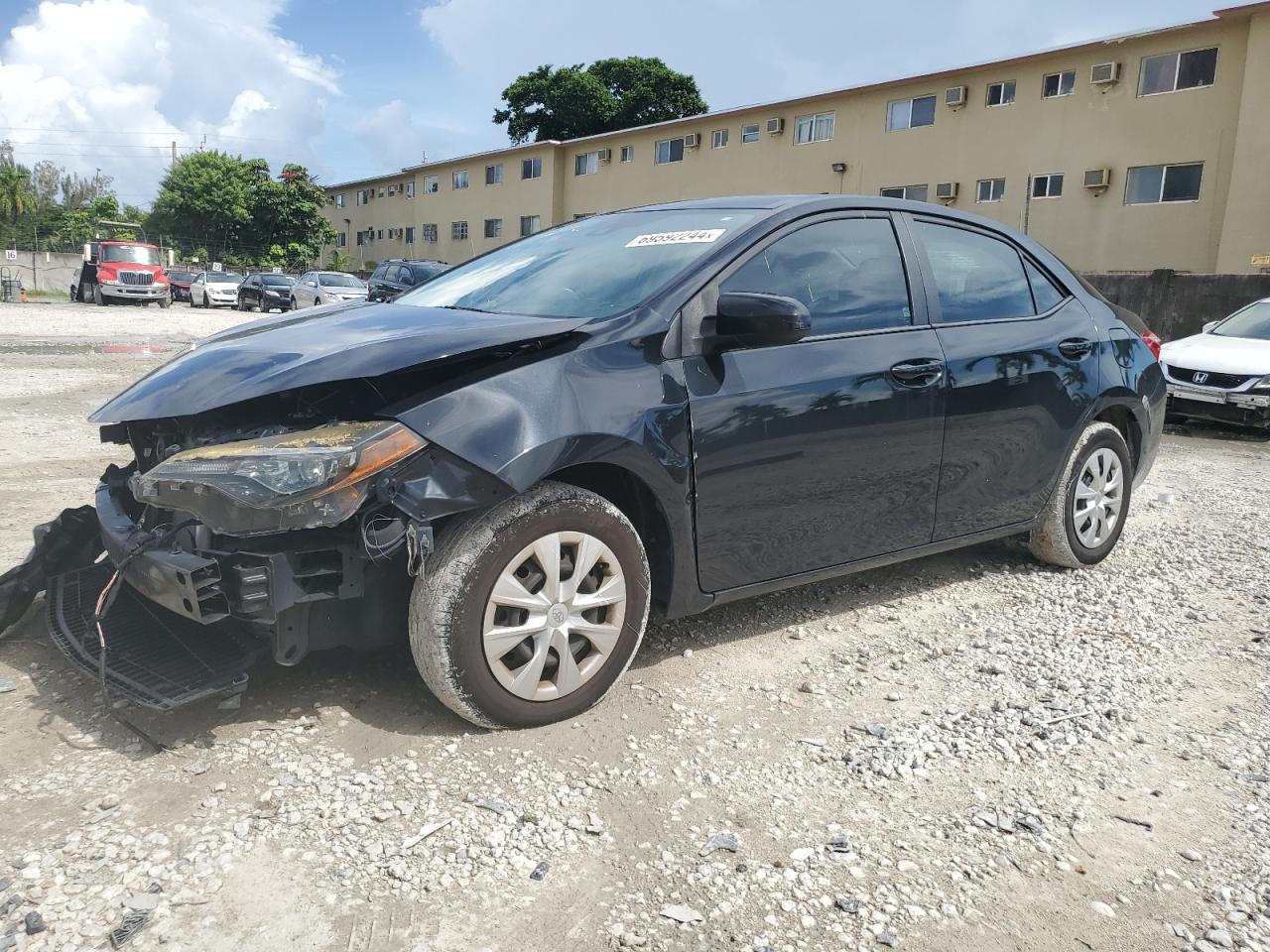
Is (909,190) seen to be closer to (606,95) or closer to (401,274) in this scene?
(401,274)

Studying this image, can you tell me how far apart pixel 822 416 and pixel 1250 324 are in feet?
36.3

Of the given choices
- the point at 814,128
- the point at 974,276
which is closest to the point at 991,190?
the point at 814,128

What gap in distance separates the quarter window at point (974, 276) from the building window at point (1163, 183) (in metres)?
23.5

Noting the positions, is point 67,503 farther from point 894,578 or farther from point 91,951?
point 894,578

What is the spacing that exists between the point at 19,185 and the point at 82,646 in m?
79.6

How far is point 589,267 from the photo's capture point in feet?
11.8

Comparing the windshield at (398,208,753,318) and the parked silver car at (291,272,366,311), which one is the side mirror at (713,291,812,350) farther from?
the parked silver car at (291,272,366,311)

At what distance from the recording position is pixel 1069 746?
3.03 metres

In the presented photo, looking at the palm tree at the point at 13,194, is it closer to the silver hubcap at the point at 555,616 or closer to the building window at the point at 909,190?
the building window at the point at 909,190

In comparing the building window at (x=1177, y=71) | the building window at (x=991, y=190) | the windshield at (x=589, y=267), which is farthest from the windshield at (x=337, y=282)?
the windshield at (x=589, y=267)

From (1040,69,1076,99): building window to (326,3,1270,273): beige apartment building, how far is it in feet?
0.12

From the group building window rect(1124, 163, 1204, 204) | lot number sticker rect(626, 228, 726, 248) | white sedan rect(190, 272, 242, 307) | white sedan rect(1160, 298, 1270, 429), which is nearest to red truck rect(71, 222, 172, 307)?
white sedan rect(190, 272, 242, 307)

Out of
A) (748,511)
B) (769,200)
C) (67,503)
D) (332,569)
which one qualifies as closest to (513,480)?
(332,569)

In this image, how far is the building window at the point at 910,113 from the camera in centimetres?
2902
